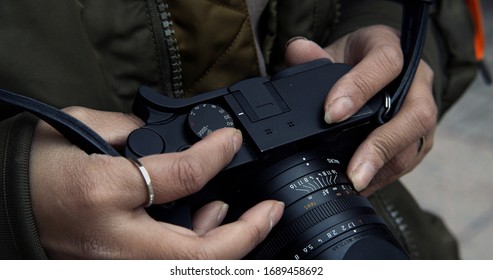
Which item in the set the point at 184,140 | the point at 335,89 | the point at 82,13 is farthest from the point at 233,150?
the point at 82,13

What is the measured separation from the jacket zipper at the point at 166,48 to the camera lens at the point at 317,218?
220 millimetres

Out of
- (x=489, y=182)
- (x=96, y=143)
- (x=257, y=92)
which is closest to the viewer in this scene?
(x=96, y=143)

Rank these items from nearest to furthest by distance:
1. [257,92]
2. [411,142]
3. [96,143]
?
[96,143], [257,92], [411,142]

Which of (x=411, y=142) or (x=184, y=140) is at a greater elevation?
(x=184, y=140)

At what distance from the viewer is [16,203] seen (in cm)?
78

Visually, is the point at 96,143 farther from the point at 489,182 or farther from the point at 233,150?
the point at 489,182

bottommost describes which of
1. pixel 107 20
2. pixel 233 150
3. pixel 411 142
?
pixel 411 142

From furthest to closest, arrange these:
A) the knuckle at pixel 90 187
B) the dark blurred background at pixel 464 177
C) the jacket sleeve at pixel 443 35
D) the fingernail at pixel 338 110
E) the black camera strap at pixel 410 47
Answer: the dark blurred background at pixel 464 177, the jacket sleeve at pixel 443 35, the black camera strap at pixel 410 47, the fingernail at pixel 338 110, the knuckle at pixel 90 187

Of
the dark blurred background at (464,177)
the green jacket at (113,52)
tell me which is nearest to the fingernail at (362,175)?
the green jacket at (113,52)

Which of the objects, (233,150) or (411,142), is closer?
(233,150)

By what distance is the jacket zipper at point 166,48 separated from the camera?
3.08 ft

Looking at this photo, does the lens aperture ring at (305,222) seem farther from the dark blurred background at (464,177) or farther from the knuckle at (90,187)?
the dark blurred background at (464,177)
